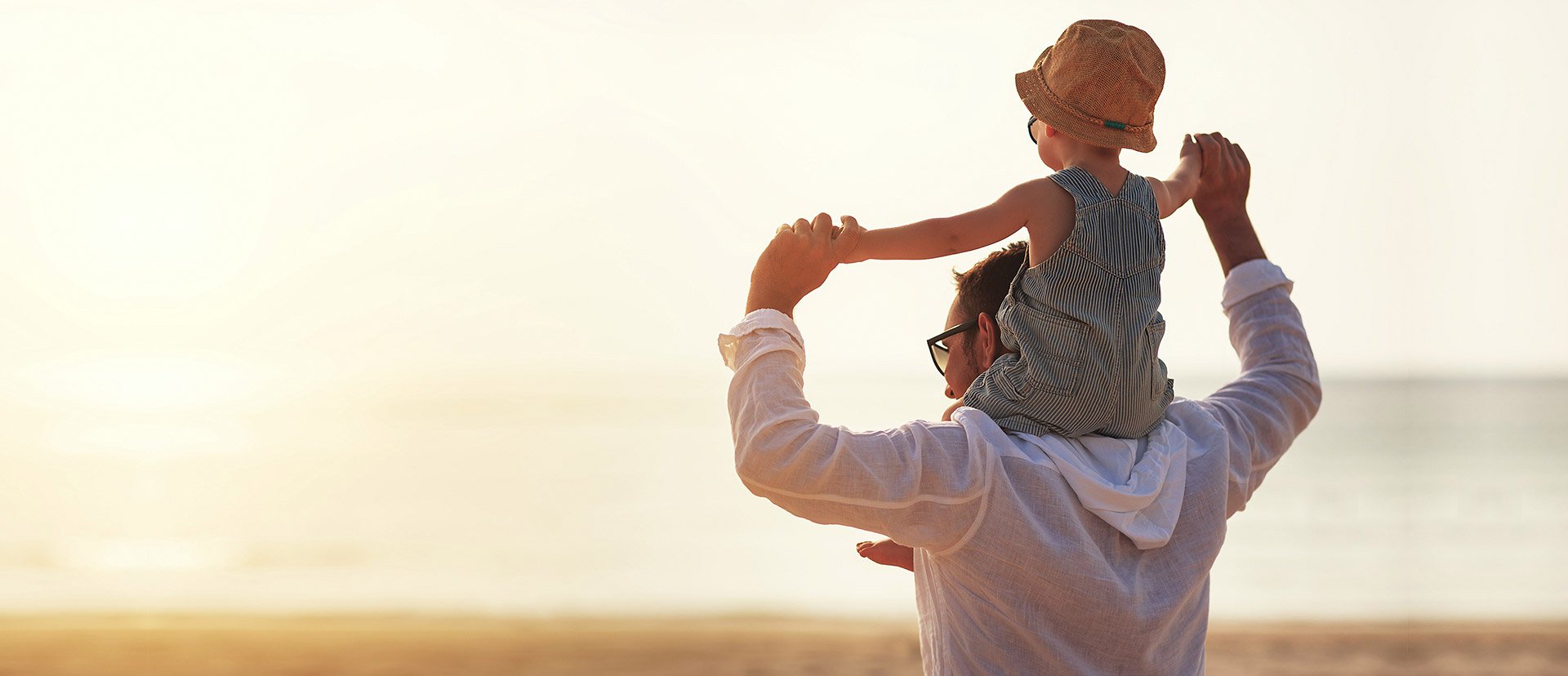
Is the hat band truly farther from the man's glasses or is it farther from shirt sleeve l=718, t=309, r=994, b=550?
shirt sleeve l=718, t=309, r=994, b=550

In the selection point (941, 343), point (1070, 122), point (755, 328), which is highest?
point (1070, 122)

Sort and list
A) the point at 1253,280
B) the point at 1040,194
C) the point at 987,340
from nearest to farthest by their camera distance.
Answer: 1. the point at 1040,194
2. the point at 987,340
3. the point at 1253,280

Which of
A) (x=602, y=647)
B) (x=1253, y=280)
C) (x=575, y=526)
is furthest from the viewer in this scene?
(x=575, y=526)

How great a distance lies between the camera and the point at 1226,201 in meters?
1.93

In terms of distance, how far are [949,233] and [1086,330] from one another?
21 cm

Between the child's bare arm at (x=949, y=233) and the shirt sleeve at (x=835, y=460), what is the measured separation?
157 mm

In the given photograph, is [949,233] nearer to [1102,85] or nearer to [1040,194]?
[1040,194]

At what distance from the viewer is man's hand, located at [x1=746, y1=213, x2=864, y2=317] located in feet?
4.75

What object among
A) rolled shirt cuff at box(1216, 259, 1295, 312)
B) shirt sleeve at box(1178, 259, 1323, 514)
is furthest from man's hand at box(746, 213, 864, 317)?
rolled shirt cuff at box(1216, 259, 1295, 312)

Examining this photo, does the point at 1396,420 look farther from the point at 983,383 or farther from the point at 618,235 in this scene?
the point at 983,383

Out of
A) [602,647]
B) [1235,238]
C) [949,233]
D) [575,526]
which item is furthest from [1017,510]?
[575,526]

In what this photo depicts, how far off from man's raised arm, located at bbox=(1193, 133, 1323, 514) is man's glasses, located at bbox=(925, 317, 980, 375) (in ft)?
1.19

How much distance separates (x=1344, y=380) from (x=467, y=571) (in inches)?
1052

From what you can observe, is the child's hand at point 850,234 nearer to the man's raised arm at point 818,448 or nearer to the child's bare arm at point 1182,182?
the man's raised arm at point 818,448
